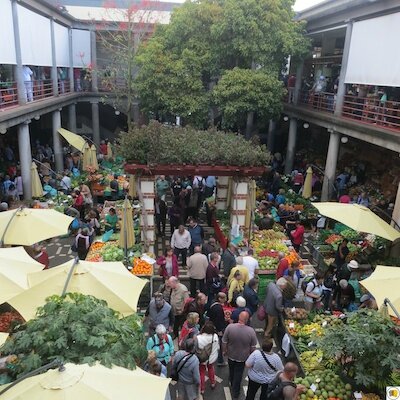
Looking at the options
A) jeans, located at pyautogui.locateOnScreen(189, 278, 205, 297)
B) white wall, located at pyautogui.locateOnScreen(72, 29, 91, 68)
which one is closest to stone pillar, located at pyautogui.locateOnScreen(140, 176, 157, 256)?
jeans, located at pyautogui.locateOnScreen(189, 278, 205, 297)

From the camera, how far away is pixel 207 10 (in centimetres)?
1814

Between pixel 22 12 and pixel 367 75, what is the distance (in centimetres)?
1311

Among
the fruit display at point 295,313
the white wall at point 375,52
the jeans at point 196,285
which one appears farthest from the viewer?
the white wall at point 375,52

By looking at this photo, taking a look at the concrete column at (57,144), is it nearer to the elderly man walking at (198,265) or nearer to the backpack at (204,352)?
the elderly man walking at (198,265)

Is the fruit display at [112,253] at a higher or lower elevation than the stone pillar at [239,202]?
lower

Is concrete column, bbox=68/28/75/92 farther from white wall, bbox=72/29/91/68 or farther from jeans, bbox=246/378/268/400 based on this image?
jeans, bbox=246/378/268/400

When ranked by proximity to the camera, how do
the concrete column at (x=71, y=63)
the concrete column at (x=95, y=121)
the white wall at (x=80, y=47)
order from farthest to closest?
the concrete column at (x=95, y=121) → the white wall at (x=80, y=47) → the concrete column at (x=71, y=63)

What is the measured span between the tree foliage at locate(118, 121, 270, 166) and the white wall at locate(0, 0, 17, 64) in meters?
5.98

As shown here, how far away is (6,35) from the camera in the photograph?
14.8 metres

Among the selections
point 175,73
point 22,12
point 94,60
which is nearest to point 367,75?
point 175,73

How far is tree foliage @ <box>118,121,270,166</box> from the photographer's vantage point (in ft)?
38.2

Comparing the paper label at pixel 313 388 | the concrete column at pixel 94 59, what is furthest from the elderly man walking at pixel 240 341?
the concrete column at pixel 94 59

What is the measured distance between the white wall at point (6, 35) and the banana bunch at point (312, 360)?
13114 mm

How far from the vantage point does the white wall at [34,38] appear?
54.1 feet
